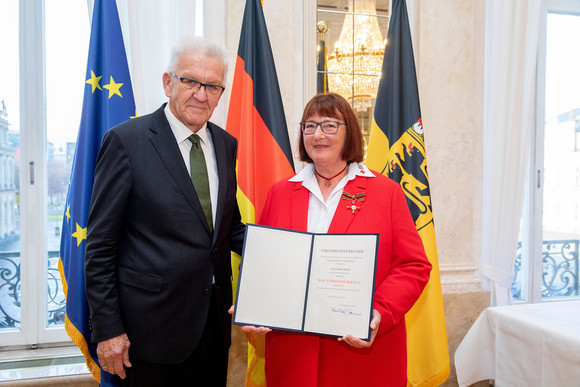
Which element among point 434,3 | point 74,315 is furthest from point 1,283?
point 434,3

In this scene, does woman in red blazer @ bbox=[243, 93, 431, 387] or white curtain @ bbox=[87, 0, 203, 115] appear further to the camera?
white curtain @ bbox=[87, 0, 203, 115]

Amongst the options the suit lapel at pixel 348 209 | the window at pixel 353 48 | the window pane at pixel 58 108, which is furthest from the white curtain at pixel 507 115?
the window pane at pixel 58 108

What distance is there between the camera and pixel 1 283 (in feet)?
9.03

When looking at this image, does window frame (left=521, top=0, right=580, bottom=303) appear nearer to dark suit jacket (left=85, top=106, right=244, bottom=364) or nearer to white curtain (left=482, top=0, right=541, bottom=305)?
white curtain (left=482, top=0, right=541, bottom=305)

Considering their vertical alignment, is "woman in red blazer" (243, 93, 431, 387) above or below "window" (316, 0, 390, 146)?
below

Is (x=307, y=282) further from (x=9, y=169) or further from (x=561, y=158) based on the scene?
(x=561, y=158)

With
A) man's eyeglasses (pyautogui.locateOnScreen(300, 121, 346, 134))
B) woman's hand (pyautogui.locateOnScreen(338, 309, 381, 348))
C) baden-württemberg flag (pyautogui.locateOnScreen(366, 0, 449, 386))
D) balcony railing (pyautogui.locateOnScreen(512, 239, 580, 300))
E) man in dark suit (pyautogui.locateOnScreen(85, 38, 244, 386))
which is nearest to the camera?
woman's hand (pyautogui.locateOnScreen(338, 309, 381, 348))

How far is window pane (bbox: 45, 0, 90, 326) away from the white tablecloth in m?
2.81

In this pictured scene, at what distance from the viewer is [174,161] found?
1587mm

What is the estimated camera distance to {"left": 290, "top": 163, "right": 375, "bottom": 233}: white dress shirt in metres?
1.68

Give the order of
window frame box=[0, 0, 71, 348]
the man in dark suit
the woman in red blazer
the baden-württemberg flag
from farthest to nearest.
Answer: window frame box=[0, 0, 71, 348] → the baden-württemberg flag → the woman in red blazer → the man in dark suit

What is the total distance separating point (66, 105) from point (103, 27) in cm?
89

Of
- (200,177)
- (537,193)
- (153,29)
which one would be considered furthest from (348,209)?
(537,193)

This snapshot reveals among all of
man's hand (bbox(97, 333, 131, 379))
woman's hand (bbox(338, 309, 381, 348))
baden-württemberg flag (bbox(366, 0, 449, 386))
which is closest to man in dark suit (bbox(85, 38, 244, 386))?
man's hand (bbox(97, 333, 131, 379))
